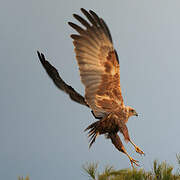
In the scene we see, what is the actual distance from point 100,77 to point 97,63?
24 cm

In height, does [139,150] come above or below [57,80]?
below

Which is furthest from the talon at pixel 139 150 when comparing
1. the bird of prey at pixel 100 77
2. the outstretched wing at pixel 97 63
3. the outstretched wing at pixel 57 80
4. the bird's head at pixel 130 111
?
the outstretched wing at pixel 57 80

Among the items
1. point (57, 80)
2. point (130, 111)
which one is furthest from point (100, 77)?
point (57, 80)

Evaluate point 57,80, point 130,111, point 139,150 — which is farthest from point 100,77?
point 139,150

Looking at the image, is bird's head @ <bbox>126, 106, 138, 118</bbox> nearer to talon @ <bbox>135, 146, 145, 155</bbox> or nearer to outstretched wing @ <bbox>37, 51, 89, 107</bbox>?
talon @ <bbox>135, 146, 145, 155</bbox>

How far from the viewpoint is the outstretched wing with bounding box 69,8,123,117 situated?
6.25 metres

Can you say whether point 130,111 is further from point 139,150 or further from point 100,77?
point 100,77

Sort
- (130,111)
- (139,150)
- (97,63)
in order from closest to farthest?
(97,63)
(139,150)
(130,111)

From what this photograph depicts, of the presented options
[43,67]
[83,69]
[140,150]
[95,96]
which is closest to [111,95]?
[95,96]

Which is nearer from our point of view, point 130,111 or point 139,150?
point 139,150

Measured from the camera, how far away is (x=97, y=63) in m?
6.32

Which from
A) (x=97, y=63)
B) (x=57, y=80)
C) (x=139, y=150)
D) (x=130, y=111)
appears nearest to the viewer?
(x=97, y=63)

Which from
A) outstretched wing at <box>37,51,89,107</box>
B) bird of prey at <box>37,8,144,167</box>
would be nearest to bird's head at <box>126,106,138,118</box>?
bird of prey at <box>37,8,144,167</box>

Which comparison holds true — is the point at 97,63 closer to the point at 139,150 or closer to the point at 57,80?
the point at 57,80
